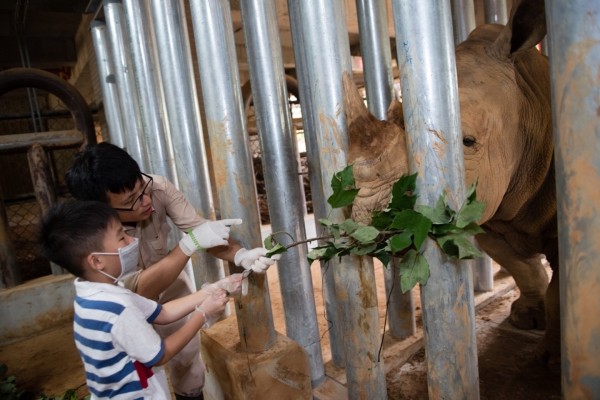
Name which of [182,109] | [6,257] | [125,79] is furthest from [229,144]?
[6,257]

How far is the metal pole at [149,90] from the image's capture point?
3.24 m

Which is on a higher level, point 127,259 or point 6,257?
point 127,259

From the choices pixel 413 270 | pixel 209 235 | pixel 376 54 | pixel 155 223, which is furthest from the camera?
pixel 376 54

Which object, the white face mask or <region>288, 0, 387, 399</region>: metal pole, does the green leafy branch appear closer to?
<region>288, 0, 387, 399</region>: metal pole

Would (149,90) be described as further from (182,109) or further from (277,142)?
(277,142)

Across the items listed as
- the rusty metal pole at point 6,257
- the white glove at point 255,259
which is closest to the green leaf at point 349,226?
the white glove at point 255,259

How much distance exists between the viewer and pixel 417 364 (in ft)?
10.5

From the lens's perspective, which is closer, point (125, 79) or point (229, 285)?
point (229, 285)

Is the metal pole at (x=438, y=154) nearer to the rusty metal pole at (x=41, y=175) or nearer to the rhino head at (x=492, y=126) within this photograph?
the rhino head at (x=492, y=126)

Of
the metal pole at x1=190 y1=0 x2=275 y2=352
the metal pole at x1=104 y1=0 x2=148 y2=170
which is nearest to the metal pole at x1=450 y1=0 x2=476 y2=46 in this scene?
the metal pole at x1=190 y1=0 x2=275 y2=352

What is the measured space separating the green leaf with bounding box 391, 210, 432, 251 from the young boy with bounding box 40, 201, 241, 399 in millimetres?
1100

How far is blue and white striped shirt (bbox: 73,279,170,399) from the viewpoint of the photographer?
1.65 meters

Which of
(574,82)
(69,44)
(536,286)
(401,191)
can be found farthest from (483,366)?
(69,44)

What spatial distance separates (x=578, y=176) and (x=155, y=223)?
7.65ft
